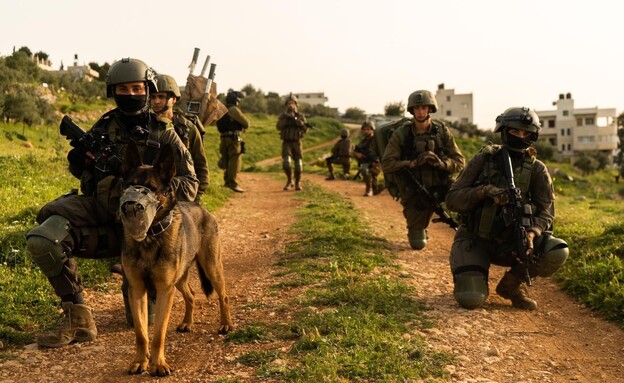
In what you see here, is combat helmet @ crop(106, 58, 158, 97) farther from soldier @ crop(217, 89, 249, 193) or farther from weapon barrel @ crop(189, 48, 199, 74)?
soldier @ crop(217, 89, 249, 193)

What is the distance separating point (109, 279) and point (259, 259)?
82.1 inches

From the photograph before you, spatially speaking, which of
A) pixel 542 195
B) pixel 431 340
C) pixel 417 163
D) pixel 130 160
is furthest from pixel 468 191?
pixel 130 160

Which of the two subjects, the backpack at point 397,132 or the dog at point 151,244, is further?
the backpack at point 397,132

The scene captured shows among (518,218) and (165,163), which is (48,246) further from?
(518,218)

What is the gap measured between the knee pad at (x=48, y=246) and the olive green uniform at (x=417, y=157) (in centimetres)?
540

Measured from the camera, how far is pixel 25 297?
646cm

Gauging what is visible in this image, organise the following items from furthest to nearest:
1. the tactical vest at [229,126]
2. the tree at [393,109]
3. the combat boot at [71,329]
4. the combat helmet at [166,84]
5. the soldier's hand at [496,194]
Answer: the tree at [393,109], the tactical vest at [229,126], the combat helmet at [166,84], the soldier's hand at [496,194], the combat boot at [71,329]

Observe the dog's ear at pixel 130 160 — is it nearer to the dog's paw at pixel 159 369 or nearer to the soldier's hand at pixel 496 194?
the dog's paw at pixel 159 369

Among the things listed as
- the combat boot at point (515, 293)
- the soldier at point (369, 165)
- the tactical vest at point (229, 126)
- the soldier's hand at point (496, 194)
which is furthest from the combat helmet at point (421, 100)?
the soldier at point (369, 165)

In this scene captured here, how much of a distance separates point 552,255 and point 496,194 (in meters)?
0.89

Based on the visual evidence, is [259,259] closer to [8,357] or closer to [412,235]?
[412,235]

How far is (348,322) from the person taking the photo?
5734 mm

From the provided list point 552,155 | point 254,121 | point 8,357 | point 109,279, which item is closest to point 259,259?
point 109,279

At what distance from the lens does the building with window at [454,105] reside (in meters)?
87.5
